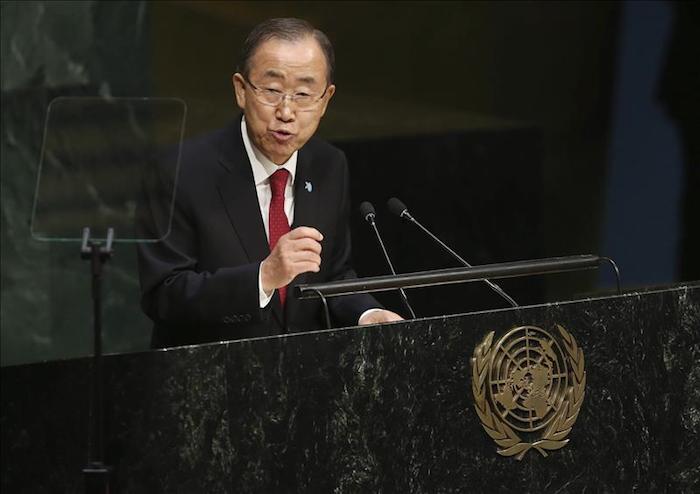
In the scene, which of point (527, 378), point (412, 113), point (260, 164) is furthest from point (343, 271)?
point (412, 113)

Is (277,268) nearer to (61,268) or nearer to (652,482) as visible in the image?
(652,482)

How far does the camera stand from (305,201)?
4.57 meters

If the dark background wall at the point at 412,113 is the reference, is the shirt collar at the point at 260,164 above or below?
below

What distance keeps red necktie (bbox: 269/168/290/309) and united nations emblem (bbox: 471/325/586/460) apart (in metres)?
0.79

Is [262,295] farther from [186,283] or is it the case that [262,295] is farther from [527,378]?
[527,378]


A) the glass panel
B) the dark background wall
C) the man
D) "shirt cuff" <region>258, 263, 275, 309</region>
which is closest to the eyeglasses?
the man

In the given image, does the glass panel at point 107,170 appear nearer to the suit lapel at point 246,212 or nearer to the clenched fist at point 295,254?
the suit lapel at point 246,212

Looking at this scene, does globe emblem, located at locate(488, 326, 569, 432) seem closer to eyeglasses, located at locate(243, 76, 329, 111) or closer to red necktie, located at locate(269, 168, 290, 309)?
red necktie, located at locate(269, 168, 290, 309)

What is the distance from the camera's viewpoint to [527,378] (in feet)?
13.2

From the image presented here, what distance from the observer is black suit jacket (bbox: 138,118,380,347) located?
4.28 meters

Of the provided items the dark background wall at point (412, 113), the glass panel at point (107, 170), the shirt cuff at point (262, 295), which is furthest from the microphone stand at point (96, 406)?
the dark background wall at point (412, 113)

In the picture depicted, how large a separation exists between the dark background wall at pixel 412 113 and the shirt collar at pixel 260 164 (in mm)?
2020

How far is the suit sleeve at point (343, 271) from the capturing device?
4.44 meters

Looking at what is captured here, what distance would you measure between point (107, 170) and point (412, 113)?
303 centimetres
